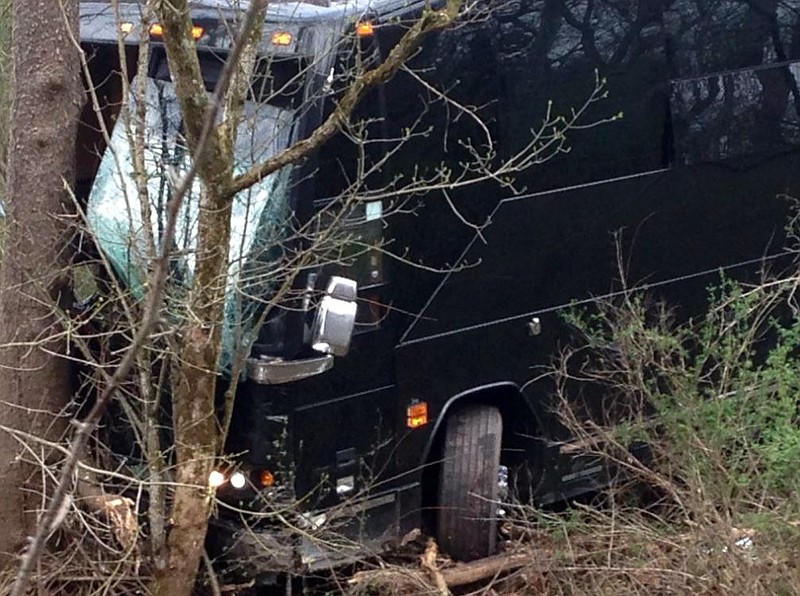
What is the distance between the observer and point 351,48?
16.8ft

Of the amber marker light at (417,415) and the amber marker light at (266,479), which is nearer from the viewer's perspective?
the amber marker light at (266,479)

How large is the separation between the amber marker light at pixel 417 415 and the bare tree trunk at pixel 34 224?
58.1 inches

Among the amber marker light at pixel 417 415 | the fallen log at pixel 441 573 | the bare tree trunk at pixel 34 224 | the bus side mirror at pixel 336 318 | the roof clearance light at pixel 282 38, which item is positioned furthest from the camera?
the amber marker light at pixel 417 415

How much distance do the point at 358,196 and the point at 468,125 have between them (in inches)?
32.8

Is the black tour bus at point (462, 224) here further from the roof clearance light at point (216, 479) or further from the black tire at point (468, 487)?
the roof clearance light at point (216, 479)

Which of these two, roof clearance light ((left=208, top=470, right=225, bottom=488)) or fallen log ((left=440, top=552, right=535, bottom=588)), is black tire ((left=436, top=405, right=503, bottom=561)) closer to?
fallen log ((left=440, top=552, right=535, bottom=588))

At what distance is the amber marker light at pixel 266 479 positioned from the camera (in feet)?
17.3

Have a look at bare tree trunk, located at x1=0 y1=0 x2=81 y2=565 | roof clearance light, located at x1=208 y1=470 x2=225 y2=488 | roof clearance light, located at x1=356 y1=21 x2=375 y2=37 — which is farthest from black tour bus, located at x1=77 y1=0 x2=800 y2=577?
bare tree trunk, located at x1=0 y1=0 x2=81 y2=565

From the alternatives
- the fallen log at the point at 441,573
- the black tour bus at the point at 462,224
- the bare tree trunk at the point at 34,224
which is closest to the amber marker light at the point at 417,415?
the black tour bus at the point at 462,224

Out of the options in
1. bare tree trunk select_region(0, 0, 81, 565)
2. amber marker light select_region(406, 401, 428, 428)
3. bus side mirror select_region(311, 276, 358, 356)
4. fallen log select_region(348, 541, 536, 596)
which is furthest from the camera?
amber marker light select_region(406, 401, 428, 428)

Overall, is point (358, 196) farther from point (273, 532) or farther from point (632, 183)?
point (632, 183)

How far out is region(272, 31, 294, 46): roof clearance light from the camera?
5133 mm

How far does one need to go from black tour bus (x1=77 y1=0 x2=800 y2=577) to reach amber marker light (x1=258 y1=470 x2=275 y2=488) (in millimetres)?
13

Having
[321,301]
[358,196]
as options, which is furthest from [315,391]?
[358,196]
